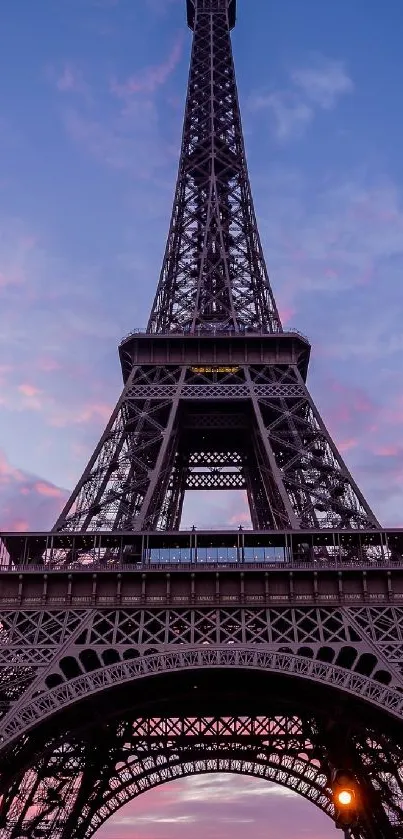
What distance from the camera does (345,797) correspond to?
1585 cm

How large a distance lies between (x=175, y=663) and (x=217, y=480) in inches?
903

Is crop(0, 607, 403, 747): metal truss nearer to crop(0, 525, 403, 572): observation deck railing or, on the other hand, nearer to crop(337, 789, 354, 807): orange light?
crop(0, 525, 403, 572): observation deck railing

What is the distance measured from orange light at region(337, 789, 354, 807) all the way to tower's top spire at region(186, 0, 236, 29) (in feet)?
218

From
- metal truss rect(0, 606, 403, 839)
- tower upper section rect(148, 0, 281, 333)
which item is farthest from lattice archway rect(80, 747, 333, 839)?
tower upper section rect(148, 0, 281, 333)

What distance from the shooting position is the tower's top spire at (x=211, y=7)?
6819cm

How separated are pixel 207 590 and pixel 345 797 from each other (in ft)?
55.2

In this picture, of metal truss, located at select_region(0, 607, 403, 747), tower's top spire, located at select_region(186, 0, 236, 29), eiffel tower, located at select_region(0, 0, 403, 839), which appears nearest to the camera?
metal truss, located at select_region(0, 607, 403, 747)

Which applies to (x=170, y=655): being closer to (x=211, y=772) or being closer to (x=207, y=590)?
(x=207, y=590)

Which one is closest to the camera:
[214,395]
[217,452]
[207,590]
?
[207,590]

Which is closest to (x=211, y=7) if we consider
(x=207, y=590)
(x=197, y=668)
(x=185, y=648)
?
(x=207, y=590)

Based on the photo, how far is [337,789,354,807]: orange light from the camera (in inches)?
624

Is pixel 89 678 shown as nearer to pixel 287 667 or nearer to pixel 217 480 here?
pixel 287 667

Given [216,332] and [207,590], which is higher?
[216,332]

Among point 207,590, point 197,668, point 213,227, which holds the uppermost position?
point 213,227
